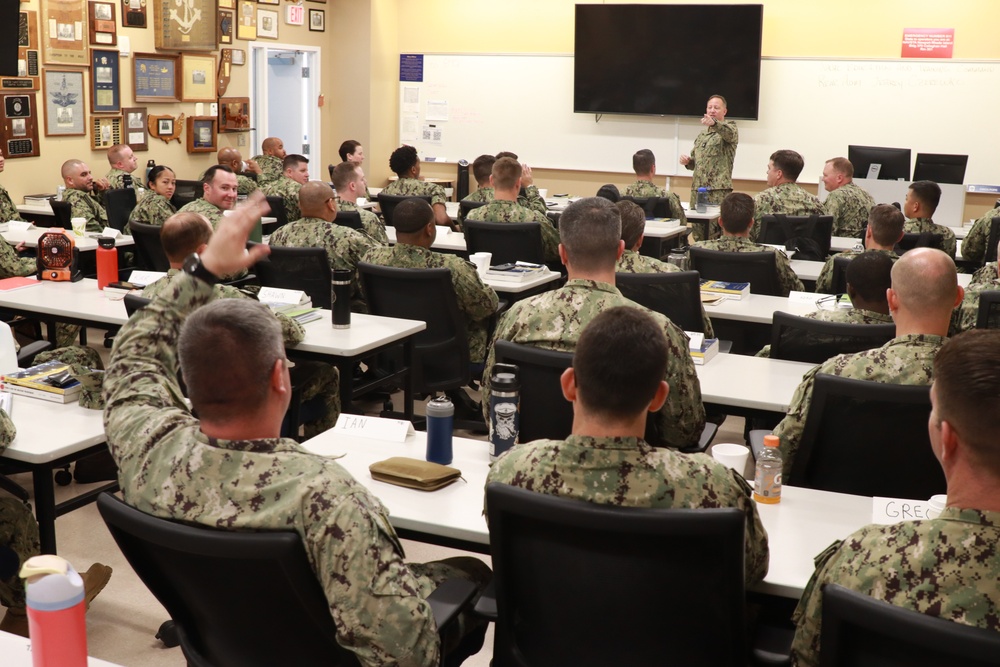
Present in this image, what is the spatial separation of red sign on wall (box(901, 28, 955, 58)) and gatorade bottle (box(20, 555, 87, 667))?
389 inches

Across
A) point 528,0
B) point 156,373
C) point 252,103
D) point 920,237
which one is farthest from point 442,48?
point 156,373

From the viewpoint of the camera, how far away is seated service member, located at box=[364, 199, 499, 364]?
4.64 meters

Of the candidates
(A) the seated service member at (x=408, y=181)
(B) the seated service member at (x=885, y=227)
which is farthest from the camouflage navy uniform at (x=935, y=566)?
(A) the seated service member at (x=408, y=181)

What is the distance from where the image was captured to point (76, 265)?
5.09 meters

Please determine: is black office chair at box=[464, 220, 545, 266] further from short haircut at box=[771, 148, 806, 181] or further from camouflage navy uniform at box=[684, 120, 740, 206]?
camouflage navy uniform at box=[684, 120, 740, 206]

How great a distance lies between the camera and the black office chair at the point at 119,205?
7.47 metres

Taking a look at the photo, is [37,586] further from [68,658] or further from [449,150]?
[449,150]

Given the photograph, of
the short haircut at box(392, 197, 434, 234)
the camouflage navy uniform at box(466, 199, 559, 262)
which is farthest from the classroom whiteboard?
the short haircut at box(392, 197, 434, 234)

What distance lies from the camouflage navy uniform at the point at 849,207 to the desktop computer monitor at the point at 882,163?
0.81m

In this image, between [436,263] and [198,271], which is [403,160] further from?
[198,271]

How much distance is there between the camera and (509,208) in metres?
6.32

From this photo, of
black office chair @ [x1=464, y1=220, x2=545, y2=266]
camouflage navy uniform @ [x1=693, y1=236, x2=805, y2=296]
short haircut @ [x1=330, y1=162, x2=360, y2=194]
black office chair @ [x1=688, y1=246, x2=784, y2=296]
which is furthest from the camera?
short haircut @ [x1=330, y1=162, x2=360, y2=194]

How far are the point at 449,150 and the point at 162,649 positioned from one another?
9391mm

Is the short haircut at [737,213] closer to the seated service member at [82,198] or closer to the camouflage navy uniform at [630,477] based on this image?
the camouflage navy uniform at [630,477]
